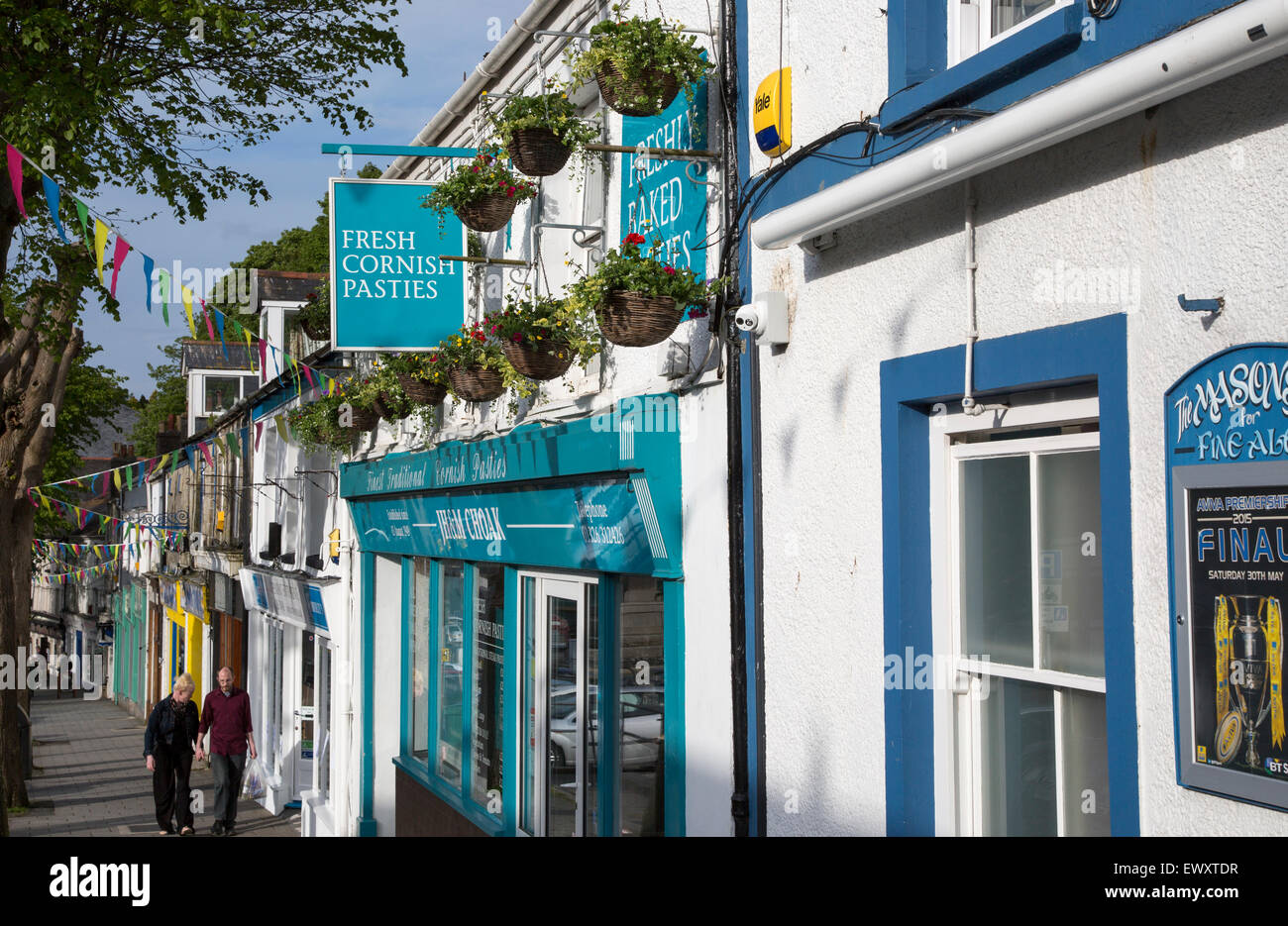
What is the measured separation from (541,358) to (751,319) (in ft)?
7.45

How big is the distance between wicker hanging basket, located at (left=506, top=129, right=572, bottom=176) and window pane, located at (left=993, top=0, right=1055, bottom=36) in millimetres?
2959

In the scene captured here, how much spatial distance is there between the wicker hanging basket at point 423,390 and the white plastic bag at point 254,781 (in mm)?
11033

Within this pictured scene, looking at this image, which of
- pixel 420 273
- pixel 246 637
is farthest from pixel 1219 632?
pixel 246 637

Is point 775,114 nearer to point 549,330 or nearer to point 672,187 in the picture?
point 672,187

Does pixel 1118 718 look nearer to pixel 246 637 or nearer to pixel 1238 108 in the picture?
pixel 1238 108

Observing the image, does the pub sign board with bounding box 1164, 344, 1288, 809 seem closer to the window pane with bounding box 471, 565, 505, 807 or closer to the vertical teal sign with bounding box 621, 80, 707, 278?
the vertical teal sign with bounding box 621, 80, 707, 278

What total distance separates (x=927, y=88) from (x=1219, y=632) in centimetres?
209

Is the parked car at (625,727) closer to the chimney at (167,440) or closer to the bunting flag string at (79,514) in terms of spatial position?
the bunting flag string at (79,514)

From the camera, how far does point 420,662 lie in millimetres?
11938

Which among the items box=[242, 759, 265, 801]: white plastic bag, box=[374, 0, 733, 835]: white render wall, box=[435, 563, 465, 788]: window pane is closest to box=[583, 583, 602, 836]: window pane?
box=[374, 0, 733, 835]: white render wall

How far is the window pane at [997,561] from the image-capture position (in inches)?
162

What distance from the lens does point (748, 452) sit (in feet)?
18.5

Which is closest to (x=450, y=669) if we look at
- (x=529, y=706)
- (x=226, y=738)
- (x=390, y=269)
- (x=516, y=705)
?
(x=516, y=705)

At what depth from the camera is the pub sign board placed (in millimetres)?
2957
